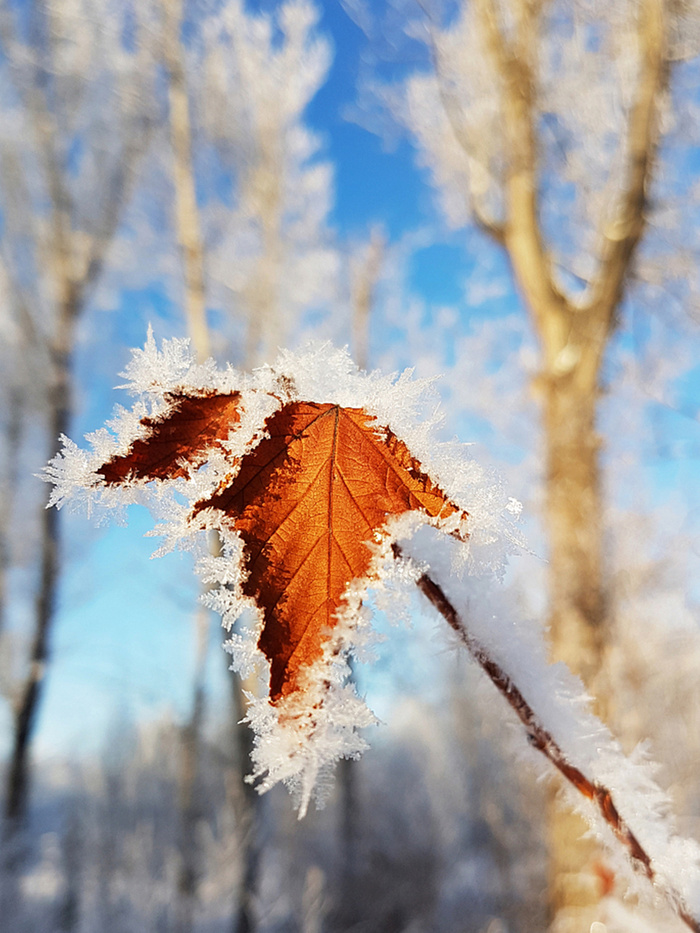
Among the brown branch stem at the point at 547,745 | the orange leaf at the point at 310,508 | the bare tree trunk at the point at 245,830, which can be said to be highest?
the bare tree trunk at the point at 245,830

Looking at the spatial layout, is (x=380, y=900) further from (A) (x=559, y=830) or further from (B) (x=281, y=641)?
(B) (x=281, y=641)

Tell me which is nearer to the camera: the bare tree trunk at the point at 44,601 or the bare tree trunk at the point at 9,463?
the bare tree trunk at the point at 44,601

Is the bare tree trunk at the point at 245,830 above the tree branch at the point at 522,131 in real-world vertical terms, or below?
below

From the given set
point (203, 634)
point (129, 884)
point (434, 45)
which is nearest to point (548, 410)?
point (434, 45)

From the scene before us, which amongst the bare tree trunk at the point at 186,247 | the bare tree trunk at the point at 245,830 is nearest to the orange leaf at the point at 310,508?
the bare tree trunk at the point at 245,830

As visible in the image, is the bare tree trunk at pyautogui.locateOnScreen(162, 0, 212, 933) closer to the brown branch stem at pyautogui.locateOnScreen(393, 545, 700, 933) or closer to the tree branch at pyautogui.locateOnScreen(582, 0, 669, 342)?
the tree branch at pyautogui.locateOnScreen(582, 0, 669, 342)

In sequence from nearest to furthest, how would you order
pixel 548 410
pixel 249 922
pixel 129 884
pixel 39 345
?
pixel 548 410, pixel 249 922, pixel 129 884, pixel 39 345

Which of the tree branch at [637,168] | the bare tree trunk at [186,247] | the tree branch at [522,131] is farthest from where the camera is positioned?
the bare tree trunk at [186,247]

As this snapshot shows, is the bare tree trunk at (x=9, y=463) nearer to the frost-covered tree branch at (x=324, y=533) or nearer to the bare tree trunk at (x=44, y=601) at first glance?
the bare tree trunk at (x=44, y=601)
